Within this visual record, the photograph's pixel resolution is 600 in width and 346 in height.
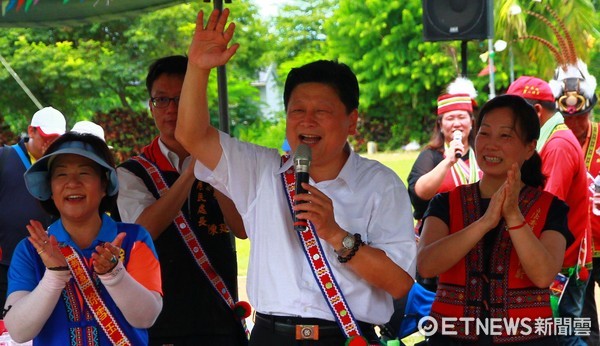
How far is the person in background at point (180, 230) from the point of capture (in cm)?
336

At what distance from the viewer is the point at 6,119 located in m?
23.1

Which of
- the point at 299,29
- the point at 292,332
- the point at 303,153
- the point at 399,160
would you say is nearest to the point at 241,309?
the point at 292,332

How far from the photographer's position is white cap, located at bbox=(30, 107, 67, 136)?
5.70 meters

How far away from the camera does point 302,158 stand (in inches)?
101

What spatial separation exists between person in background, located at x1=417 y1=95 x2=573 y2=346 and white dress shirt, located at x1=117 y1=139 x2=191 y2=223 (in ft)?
3.44

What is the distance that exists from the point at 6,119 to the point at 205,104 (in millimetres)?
21851

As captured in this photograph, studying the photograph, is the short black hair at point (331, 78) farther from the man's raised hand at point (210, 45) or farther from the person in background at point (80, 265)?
the person in background at point (80, 265)

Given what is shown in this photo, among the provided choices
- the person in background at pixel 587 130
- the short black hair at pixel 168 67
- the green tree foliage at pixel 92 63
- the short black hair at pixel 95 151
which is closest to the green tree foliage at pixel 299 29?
the green tree foliage at pixel 92 63

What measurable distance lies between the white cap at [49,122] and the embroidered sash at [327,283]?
342 centimetres

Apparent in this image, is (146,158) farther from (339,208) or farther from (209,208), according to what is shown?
(339,208)

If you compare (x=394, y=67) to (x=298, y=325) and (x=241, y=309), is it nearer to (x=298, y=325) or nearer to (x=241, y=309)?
(x=241, y=309)

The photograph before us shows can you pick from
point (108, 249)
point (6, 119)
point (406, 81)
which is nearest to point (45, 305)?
point (108, 249)

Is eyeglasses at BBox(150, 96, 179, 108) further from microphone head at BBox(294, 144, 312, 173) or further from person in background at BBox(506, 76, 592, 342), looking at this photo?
person in background at BBox(506, 76, 592, 342)

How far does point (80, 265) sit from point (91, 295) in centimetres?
10
